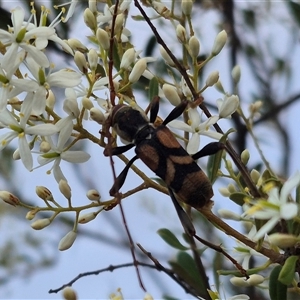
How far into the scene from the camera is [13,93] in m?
0.91

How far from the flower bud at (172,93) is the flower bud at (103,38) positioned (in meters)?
0.12

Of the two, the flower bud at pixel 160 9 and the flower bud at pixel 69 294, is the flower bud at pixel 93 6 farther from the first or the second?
the flower bud at pixel 69 294

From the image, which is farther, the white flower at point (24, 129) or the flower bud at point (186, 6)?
the flower bud at point (186, 6)

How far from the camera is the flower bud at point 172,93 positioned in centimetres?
100

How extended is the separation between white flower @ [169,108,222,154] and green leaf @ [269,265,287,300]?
24 cm

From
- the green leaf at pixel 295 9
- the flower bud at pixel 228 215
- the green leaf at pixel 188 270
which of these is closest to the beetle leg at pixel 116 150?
the flower bud at pixel 228 215

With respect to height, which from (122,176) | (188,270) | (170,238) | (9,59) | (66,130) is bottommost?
(188,270)

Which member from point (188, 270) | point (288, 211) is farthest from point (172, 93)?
point (188, 270)

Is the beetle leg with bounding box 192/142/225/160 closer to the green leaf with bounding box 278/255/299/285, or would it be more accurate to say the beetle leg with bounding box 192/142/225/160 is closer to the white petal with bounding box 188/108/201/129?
the white petal with bounding box 188/108/201/129

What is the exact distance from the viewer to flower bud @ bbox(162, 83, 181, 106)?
3.29ft

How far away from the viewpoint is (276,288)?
950mm

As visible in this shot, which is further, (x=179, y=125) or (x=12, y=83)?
(x=179, y=125)

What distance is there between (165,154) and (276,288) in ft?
0.96

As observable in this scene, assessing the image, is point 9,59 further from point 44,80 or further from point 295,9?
point 295,9
